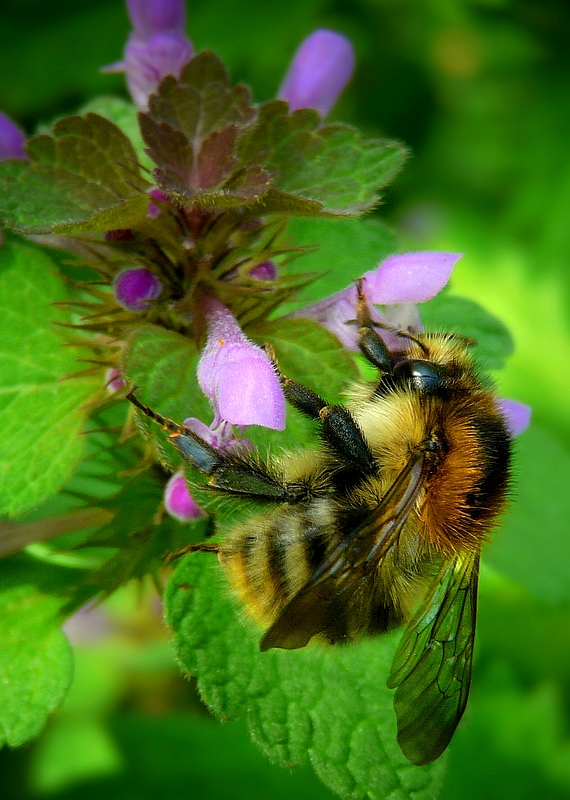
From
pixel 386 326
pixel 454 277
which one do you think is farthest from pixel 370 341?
pixel 454 277

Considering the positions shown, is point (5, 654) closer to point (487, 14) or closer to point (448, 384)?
point (448, 384)

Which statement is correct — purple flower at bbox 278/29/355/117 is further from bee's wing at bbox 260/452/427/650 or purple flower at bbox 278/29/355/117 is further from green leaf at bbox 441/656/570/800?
green leaf at bbox 441/656/570/800

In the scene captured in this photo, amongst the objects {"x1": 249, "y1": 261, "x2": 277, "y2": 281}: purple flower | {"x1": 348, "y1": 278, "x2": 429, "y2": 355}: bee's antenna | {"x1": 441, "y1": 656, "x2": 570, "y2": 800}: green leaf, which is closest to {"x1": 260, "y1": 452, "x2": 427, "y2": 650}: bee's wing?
{"x1": 348, "y1": 278, "x2": 429, "y2": 355}: bee's antenna

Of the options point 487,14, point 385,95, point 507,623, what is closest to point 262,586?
point 507,623

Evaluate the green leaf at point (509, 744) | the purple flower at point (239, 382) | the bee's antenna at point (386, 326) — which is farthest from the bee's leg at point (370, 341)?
the green leaf at point (509, 744)

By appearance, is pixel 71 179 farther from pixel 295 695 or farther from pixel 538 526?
pixel 538 526
